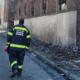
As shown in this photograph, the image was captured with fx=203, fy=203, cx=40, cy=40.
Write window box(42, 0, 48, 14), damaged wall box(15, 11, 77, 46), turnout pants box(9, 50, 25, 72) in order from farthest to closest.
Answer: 1. window box(42, 0, 48, 14)
2. damaged wall box(15, 11, 77, 46)
3. turnout pants box(9, 50, 25, 72)

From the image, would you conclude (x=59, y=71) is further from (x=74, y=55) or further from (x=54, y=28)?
(x=54, y=28)

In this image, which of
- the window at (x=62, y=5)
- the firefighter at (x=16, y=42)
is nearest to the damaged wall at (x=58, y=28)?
the window at (x=62, y=5)

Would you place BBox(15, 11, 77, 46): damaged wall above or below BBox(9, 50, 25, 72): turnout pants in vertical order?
above

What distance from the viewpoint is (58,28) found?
12.7 metres

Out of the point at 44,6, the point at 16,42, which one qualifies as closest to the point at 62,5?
the point at 44,6

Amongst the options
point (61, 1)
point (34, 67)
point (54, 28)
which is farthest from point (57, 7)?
point (34, 67)

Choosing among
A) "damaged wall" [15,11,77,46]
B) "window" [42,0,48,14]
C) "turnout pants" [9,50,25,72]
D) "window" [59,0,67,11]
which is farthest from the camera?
"window" [42,0,48,14]

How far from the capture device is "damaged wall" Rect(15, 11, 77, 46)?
11198 mm

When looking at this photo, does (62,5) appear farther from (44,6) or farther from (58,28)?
(44,6)

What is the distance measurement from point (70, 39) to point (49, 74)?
4.39m

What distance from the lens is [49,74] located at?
7.27m

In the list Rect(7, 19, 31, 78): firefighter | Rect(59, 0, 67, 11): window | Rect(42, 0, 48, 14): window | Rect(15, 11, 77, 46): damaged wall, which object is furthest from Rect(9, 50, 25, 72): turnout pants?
Rect(42, 0, 48, 14): window

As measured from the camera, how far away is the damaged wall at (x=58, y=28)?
11.2 metres

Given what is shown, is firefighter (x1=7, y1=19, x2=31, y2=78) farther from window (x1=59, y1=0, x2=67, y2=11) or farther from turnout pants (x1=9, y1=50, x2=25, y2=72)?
window (x1=59, y1=0, x2=67, y2=11)
